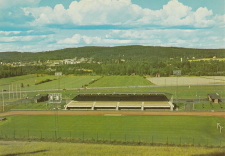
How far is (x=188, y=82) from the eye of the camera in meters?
95.5

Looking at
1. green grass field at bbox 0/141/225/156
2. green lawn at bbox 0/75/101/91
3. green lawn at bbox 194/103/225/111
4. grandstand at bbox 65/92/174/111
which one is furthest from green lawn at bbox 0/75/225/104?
green grass field at bbox 0/141/225/156

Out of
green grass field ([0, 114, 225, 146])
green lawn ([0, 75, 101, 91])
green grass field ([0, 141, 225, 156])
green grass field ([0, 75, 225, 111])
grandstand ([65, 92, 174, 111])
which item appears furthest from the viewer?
green lawn ([0, 75, 101, 91])

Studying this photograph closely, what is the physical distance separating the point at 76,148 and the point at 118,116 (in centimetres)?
2126

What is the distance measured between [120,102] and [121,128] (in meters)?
18.0

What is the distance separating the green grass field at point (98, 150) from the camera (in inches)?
1094

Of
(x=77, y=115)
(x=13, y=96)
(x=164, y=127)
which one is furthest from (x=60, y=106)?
(x=164, y=127)

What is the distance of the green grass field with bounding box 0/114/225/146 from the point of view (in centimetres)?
3647

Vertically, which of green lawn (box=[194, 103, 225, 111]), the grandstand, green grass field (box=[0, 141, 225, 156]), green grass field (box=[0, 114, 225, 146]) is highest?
the grandstand

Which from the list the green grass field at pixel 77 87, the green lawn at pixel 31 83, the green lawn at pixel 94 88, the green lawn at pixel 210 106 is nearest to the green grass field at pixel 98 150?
the green lawn at pixel 210 106

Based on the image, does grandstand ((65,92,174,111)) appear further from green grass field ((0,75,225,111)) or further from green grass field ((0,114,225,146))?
green grass field ((0,75,225,111))

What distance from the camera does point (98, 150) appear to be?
29.3m

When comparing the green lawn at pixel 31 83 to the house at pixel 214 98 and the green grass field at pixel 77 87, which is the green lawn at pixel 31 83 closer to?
the green grass field at pixel 77 87

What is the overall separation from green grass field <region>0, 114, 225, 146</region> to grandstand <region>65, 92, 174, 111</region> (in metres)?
7.62

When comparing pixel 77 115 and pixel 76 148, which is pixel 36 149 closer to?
pixel 76 148
